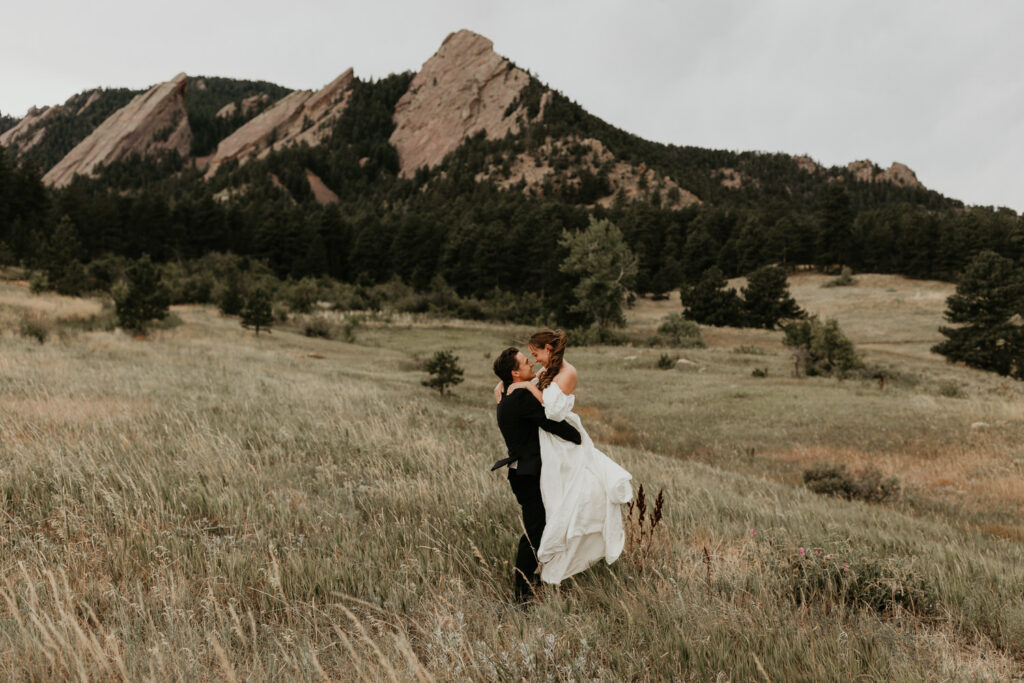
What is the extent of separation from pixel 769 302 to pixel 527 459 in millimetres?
58245

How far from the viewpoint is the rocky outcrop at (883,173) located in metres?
153

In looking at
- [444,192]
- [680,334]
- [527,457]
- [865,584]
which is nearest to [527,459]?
[527,457]

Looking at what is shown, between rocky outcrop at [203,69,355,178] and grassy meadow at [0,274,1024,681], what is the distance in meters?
166

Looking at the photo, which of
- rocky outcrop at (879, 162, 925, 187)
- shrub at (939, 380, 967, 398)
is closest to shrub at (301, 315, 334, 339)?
shrub at (939, 380, 967, 398)

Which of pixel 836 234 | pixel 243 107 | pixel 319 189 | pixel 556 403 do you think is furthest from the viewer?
pixel 243 107

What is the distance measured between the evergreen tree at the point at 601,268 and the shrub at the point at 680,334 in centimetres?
604

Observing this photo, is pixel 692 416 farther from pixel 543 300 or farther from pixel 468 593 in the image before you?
pixel 543 300

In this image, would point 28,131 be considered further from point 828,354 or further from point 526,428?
point 526,428

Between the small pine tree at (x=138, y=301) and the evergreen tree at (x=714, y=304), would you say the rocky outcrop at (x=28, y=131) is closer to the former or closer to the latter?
the small pine tree at (x=138, y=301)

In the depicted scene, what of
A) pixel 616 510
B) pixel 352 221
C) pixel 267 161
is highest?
pixel 267 161

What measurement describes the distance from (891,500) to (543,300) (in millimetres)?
49302

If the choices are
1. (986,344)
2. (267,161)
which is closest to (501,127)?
(267,161)

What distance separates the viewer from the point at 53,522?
12.2 ft

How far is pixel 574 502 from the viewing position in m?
3.19
